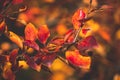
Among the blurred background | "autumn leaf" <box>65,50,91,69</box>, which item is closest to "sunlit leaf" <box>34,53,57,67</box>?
"autumn leaf" <box>65,50,91,69</box>

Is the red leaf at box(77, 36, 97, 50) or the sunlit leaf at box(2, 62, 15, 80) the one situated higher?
the red leaf at box(77, 36, 97, 50)

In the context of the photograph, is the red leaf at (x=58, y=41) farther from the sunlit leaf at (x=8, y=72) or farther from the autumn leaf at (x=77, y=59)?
the sunlit leaf at (x=8, y=72)

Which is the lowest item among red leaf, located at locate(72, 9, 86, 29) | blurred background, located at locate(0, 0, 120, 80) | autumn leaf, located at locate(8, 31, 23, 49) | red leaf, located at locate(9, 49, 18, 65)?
blurred background, located at locate(0, 0, 120, 80)

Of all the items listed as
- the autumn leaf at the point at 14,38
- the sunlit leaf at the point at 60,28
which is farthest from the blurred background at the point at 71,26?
the autumn leaf at the point at 14,38

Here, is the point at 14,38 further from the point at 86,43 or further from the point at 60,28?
the point at 60,28

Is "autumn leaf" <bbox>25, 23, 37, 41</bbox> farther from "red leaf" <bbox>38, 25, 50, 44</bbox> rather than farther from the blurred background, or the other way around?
the blurred background

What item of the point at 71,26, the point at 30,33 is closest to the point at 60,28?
the point at 71,26
